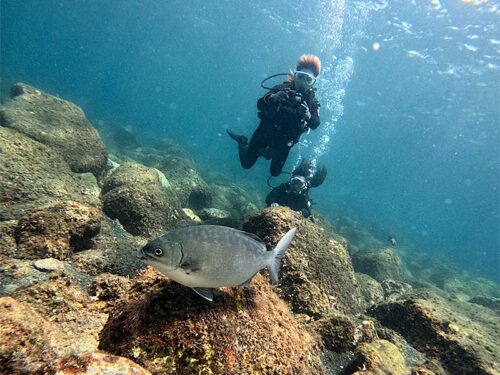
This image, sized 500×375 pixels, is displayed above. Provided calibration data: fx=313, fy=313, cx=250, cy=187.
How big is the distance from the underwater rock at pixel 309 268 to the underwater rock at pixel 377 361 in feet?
3.15

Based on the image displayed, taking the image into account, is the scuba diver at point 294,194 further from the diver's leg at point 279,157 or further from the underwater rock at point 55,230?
the underwater rock at point 55,230

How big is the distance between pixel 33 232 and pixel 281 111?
652 centimetres

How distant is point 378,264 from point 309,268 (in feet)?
25.8

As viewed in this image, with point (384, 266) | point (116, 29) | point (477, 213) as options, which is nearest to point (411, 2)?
point (384, 266)

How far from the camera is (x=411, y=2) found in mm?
24297

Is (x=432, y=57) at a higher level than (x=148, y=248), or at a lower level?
higher

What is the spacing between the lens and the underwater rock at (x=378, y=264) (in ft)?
37.7

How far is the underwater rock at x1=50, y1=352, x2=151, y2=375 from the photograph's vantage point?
1.54m

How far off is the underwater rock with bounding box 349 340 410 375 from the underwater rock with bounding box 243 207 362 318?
96cm

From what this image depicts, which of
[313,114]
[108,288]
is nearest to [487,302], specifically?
[313,114]

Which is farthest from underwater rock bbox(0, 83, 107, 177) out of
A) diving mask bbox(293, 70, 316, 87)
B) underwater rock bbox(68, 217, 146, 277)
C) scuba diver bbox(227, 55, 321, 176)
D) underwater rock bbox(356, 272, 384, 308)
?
underwater rock bbox(356, 272, 384, 308)

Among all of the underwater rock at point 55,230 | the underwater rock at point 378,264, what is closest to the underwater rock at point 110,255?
the underwater rock at point 55,230

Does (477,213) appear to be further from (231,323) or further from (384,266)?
(231,323)

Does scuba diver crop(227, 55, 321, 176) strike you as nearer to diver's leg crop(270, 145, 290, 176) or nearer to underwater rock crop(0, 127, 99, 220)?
diver's leg crop(270, 145, 290, 176)
